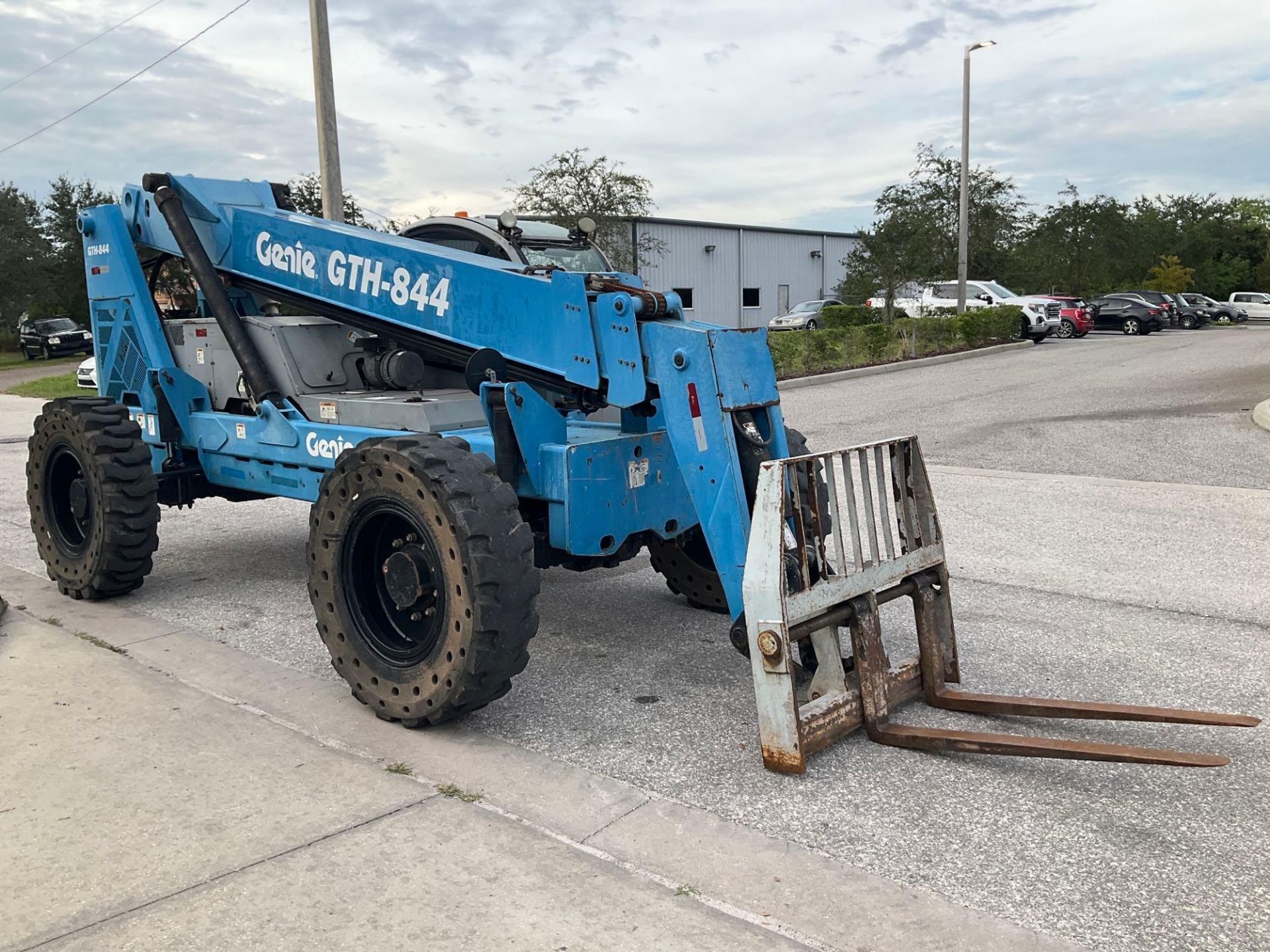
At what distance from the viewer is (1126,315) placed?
34281 mm

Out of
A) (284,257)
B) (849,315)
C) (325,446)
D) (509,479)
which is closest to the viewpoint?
(509,479)

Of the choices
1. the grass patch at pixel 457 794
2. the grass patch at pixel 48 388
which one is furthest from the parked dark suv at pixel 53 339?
the grass patch at pixel 457 794

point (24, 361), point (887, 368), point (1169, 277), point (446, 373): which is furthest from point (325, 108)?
point (1169, 277)

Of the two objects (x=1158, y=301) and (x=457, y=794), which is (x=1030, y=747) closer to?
(x=457, y=794)

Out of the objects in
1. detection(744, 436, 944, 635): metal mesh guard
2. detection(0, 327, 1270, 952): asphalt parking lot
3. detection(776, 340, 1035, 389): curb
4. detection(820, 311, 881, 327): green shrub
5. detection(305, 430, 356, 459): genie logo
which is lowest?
detection(0, 327, 1270, 952): asphalt parking lot

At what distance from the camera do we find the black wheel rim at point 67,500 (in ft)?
20.7

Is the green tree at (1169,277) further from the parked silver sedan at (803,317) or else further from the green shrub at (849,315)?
the green shrub at (849,315)

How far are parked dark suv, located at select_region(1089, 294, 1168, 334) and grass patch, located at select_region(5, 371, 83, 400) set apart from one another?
29.7 meters

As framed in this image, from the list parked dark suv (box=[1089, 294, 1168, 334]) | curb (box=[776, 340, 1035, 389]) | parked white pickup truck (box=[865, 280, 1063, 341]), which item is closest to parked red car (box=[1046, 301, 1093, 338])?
parked white pickup truck (box=[865, 280, 1063, 341])

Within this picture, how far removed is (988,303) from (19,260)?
3739 cm

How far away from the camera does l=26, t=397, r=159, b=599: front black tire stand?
604 centimetres

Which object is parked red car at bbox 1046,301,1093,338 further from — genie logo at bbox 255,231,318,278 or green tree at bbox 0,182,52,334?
green tree at bbox 0,182,52,334

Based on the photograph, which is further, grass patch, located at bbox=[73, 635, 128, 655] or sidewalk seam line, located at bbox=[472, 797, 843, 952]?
grass patch, located at bbox=[73, 635, 128, 655]

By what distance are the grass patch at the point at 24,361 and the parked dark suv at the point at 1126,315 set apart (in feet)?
115
